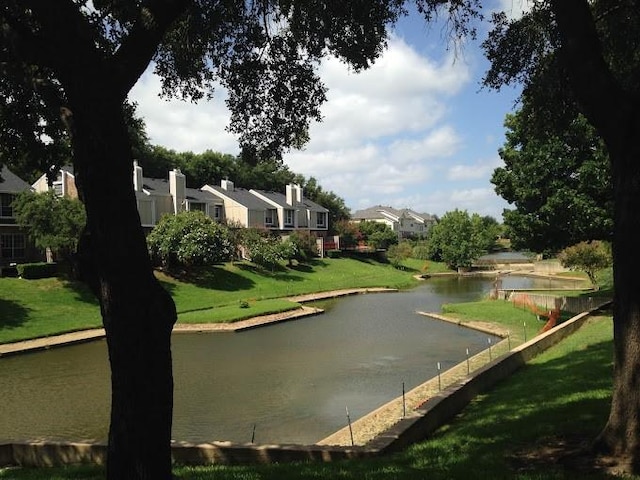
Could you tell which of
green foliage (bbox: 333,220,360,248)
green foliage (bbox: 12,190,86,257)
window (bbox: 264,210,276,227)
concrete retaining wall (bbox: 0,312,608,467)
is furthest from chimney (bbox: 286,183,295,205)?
concrete retaining wall (bbox: 0,312,608,467)

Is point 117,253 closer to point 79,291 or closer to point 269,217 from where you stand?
point 79,291

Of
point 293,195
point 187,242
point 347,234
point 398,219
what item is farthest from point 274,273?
point 398,219

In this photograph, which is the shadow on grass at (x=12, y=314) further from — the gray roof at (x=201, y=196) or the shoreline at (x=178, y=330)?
the gray roof at (x=201, y=196)

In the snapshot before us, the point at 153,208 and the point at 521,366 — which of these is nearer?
the point at 521,366

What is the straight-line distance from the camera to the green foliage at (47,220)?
37531 mm

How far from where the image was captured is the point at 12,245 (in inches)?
1626

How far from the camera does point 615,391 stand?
6855 millimetres

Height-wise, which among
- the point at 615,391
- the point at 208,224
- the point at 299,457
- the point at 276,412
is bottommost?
the point at 276,412

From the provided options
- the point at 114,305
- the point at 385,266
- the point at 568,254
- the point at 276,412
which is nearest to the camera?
the point at 114,305

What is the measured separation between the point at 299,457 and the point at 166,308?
5.01 metres

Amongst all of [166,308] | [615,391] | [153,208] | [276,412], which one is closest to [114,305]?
[166,308]

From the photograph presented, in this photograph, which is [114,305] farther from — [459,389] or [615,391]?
[459,389]

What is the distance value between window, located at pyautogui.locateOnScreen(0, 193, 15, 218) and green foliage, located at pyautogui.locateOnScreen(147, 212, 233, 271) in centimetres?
1022

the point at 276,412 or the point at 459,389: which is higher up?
the point at 459,389
